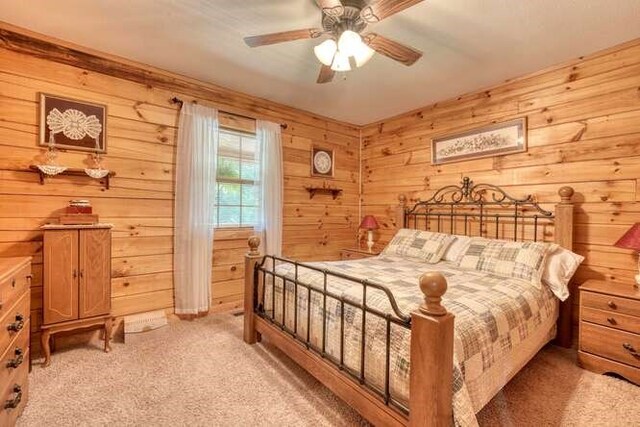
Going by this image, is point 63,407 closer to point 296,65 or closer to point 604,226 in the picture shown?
point 296,65

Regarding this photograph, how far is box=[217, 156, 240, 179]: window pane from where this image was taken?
130 inches

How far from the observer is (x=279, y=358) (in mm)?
2248

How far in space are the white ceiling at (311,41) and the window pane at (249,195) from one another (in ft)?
3.63

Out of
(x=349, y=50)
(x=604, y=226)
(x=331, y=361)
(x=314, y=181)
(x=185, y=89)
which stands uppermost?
(x=185, y=89)

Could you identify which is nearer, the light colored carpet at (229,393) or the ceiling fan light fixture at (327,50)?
the light colored carpet at (229,393)

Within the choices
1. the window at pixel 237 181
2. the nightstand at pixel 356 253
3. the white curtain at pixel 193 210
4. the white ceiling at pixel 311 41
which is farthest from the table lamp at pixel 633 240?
the white curtain at pixel 193 210

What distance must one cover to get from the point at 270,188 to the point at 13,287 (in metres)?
2.31

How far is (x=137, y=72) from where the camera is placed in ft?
9.11

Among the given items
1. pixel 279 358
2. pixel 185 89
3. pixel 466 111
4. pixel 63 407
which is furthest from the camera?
pixel 466 111

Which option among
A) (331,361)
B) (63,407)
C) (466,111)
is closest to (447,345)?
(331,361)

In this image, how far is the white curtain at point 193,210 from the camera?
2.94m

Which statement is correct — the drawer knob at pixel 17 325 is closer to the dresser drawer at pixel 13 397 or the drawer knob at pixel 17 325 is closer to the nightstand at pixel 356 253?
the dresser drawer at pixel 13 397

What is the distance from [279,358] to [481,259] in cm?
184

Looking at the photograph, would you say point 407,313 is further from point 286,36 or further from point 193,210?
point 193,210
